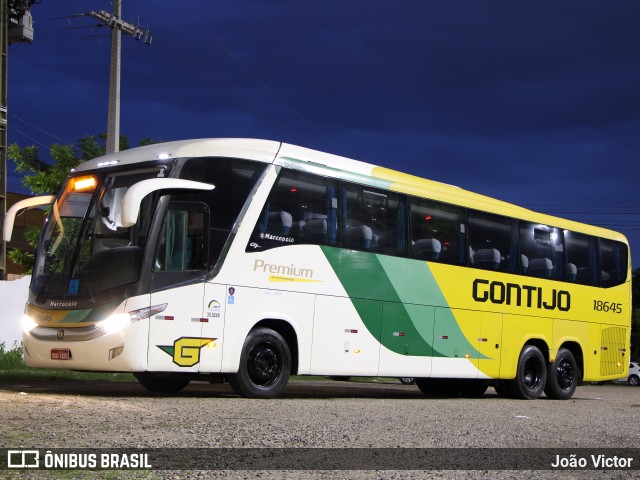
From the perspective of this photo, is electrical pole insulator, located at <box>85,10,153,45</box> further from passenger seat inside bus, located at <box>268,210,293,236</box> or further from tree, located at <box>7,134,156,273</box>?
passenger seat inside bus, located at <box>268,210,293,236</box>

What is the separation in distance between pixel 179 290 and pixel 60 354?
1825 millimetres

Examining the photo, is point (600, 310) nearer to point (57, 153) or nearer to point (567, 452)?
point (567, 452)

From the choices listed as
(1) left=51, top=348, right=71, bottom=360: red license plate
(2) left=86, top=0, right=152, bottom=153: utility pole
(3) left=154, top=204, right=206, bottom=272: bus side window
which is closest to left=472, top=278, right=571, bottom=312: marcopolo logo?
(3) left=154, top=204, right=206, bottom=272: bus side window

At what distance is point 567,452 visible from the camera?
8.84m

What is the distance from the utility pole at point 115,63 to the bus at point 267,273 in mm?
12075

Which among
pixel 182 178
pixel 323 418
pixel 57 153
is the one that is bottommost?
pixel 323 418

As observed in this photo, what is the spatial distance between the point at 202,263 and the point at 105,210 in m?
1.60

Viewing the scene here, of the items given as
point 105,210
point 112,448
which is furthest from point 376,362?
point 112,448

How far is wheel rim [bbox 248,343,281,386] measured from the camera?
13711 mm

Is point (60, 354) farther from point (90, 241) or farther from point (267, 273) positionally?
point (267, 273)

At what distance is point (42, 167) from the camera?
33531 mm

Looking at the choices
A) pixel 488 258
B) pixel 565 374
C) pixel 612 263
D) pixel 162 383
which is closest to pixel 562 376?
pixel 565 374

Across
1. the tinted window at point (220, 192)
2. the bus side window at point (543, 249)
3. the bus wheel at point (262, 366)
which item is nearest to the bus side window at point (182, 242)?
the tinted window at point (220, 192)

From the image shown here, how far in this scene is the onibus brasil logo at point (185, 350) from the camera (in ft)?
41.6
